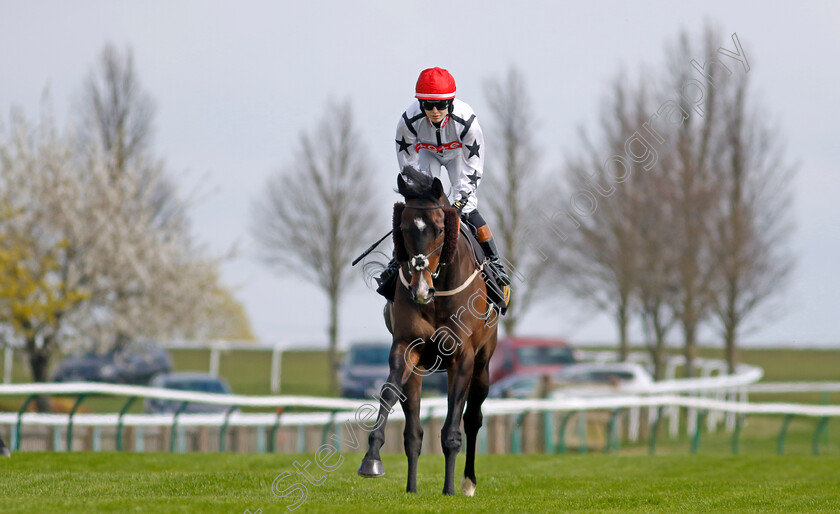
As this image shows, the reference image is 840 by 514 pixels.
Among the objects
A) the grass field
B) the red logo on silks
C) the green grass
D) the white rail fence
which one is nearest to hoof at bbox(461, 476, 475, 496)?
the green grass

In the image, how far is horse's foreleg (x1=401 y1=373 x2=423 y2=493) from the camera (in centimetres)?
719

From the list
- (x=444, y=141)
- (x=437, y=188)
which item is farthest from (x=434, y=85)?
(x=437, y=188)

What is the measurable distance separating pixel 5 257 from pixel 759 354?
133ft

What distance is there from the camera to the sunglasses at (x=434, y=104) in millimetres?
7480

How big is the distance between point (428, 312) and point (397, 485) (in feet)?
5.80

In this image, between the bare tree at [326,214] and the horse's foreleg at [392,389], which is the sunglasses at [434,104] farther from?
the bare tree at [326,214]

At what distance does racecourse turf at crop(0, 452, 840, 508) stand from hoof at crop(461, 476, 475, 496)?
12 centimetres

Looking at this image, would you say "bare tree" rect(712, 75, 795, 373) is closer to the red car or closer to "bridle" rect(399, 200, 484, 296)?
the red car

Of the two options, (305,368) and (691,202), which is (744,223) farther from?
(305,368)

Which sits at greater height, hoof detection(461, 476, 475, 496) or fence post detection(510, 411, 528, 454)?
hoof detection(461, 476, 475, 496)

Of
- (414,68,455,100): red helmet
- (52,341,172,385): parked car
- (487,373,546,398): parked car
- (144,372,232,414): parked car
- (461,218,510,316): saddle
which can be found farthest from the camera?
(52,341,172,385): parked car

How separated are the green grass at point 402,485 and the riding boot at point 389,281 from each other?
4.68ft

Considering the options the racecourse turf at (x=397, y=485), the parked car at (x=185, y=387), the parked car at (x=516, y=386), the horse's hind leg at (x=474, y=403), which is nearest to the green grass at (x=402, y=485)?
the racecourse turf at (x=397, y=485)

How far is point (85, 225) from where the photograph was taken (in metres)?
24.1
